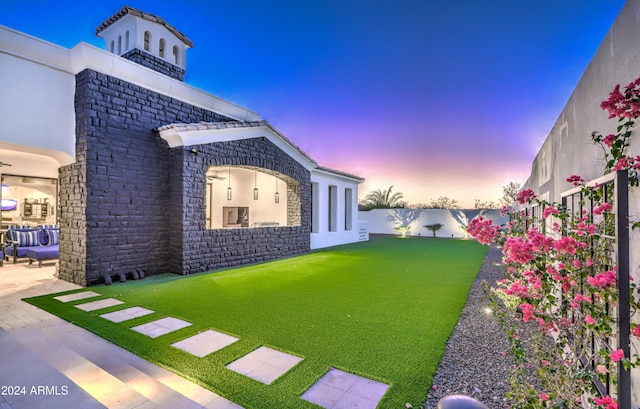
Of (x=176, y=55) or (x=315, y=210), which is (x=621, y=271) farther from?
(x=315, y=210)

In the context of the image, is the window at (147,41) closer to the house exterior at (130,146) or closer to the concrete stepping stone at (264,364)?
the house exterior at (130,146)

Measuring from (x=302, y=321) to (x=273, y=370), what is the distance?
150 centimetres

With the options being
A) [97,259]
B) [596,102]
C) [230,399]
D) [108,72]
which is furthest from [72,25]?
[596,102]

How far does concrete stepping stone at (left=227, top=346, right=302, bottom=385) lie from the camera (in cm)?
298

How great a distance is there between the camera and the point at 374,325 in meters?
4.37

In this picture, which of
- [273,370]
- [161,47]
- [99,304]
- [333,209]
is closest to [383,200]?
[333,209]

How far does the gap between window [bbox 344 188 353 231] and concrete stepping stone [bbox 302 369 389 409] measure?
1466 centimetres

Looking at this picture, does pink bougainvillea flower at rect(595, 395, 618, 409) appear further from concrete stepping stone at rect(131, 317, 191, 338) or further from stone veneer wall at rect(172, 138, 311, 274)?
stone veneer wall at rect(172, 138, 311, 274)

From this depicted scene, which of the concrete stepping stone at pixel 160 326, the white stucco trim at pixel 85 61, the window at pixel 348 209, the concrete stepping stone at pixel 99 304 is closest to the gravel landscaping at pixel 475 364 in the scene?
the concrete stepping stone at pixel 160 326

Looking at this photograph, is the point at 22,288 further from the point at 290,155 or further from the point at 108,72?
the point at 290,155

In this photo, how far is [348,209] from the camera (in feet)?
58.1

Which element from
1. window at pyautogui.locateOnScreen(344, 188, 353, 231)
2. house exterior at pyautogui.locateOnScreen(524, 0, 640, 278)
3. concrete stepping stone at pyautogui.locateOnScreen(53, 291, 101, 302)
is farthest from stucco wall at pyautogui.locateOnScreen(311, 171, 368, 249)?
house exterior at pyautogui.locateOnScreen(524, 0, 640, 278)

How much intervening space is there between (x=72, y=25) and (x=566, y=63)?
49.0ft

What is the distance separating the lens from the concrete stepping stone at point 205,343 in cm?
353
